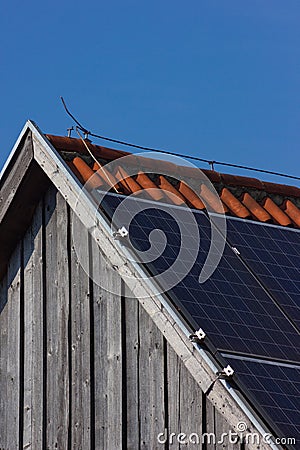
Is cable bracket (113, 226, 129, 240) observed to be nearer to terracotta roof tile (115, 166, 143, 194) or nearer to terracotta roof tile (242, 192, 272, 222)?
terracotta roof tile (115, 166, 143, 194)

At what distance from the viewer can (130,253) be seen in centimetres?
873

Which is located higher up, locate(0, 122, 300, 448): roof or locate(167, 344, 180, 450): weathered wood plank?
locate(0, 122, 300, 448): roof

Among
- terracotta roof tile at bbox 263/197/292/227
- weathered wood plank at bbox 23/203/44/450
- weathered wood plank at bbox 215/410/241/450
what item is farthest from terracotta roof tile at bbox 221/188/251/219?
weathered wood plank at bbox 215/410/241/450

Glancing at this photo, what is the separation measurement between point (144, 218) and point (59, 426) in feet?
5.44

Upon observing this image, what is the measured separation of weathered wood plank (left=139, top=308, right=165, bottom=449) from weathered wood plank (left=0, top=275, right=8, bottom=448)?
1888mm

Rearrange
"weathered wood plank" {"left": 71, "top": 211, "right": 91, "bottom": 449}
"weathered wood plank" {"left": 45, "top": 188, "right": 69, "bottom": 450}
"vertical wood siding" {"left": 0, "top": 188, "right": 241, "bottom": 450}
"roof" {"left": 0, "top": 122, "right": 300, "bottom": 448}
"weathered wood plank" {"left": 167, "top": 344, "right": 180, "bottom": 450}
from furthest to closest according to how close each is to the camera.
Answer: "weathered wood plank" {"left": 45, "top": 188, "right": 69, "bottom": 450} → "weathered wood plank" {"left": 71, "top": 211, "right": 91, "bottom": 449} → "vertical wood siding" {"left": 0, "top": 188, "right": 241, "bottom": 450} → "weathered wood plank" {"left": 167, "top": 344, "right": 180, "bottom": 450} → "roof" {"left": 0, "top": 122, "right": 300, "bottom": 448}

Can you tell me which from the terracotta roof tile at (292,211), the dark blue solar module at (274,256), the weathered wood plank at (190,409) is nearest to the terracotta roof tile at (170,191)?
the dark blue solar module at (274,256)

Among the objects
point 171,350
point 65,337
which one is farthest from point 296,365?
point 65,337

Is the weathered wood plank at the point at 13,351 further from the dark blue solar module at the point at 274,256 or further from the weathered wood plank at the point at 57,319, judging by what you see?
the dark blue solar module at the point at 274,256

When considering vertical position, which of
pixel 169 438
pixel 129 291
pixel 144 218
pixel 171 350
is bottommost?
pixel 169 438

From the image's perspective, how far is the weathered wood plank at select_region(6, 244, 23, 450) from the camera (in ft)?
33.0

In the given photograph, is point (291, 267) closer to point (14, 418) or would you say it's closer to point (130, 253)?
point (130, 253)

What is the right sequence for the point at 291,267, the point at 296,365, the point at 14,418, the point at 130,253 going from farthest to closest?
the point at 14,418 → the point at 291,267 → the point at 130,253 → the point at 296,365

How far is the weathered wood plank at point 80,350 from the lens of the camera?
30.2 feet
